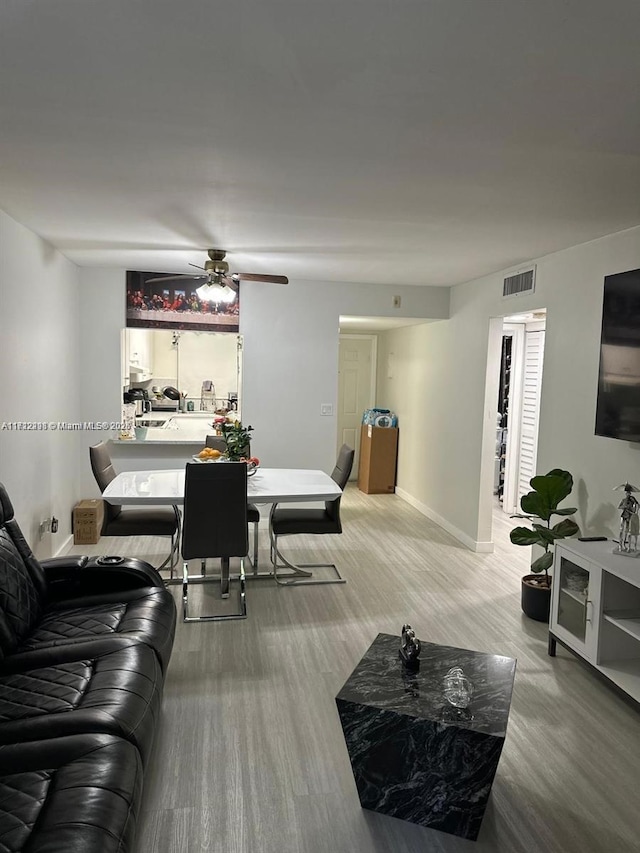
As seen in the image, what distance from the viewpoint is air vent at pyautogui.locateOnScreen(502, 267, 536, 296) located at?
14.6 ft

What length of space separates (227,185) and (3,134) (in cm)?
97

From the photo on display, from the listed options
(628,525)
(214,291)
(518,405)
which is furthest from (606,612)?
(518,405)

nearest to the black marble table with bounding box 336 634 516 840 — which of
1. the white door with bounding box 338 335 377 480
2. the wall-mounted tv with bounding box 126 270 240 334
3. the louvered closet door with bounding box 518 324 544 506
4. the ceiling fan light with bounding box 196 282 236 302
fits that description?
the ceiling fan light with bounding box 196 282 236 302

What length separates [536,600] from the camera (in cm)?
379

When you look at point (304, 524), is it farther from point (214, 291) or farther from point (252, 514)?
point (214, 291)

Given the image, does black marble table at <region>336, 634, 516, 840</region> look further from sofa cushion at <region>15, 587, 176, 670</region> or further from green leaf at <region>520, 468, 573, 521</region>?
green leaf at <region>520, 468, 573, 521</region>

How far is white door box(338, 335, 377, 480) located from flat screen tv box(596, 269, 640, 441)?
5291 mm

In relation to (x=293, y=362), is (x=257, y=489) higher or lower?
lower

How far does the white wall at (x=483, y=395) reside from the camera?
3.64 m

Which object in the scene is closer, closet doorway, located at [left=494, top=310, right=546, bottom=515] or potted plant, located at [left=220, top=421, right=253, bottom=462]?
potted plant, located at [left=220, top=421, right=253, bottom=462]

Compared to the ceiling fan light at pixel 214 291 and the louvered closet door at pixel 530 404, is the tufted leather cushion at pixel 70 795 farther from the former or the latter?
the louvered closet door at pixel 530 404

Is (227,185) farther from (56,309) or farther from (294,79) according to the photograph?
(56,309)

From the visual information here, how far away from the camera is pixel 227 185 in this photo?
283 centimetres

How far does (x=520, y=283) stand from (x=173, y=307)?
3.17m
